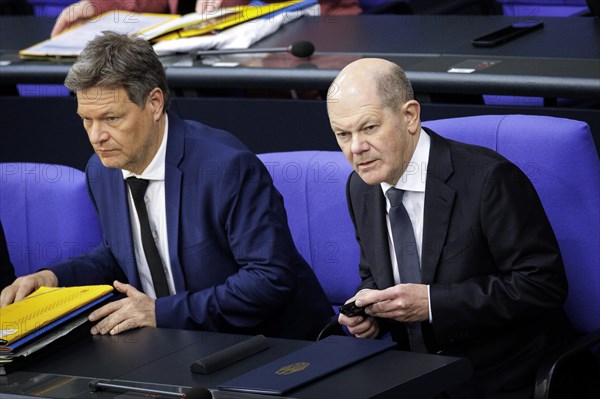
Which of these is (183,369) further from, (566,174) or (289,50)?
(289,50)

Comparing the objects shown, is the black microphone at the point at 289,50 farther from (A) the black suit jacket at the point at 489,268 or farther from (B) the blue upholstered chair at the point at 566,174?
(A) the black suit jacket at the point at 489,268

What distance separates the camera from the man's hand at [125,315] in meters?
2.55

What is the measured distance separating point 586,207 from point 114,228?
3.77ft

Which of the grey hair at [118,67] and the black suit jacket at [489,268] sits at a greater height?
the grey hair at [118,67]

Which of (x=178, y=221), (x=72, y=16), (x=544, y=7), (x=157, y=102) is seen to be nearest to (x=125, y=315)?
(x=178, y=221)

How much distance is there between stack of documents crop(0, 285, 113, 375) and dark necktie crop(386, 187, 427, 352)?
639 millimetres

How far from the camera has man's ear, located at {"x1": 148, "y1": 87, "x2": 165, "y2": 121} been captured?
9.29 feet

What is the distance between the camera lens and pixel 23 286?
2791mm

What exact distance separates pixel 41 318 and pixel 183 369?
402mm

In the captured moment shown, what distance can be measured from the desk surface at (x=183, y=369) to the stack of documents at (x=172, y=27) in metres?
1.88

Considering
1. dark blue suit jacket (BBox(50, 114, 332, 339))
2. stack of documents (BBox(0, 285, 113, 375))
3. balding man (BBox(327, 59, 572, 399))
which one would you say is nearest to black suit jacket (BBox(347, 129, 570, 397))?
balding man (BBox(327, 59, 572, 399))

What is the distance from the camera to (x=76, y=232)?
3322mm

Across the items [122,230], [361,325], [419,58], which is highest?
[419,58]

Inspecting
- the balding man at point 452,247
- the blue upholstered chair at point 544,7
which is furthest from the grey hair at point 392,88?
the blue upholstered chair at point 544,7
